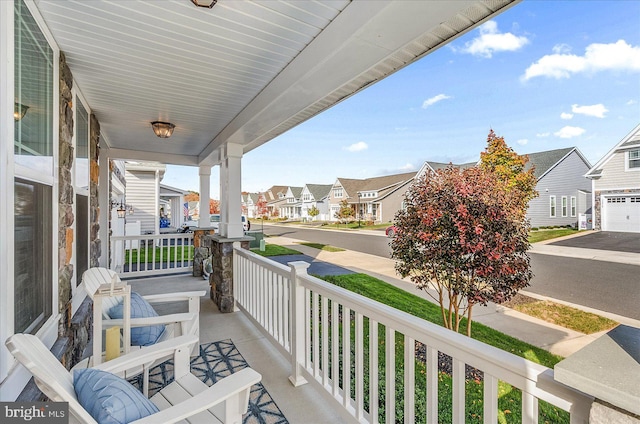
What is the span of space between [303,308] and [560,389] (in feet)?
5.82

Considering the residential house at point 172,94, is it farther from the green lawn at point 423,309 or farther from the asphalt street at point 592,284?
the asphalt street at point 592,284

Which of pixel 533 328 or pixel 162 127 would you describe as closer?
pixel 162 127

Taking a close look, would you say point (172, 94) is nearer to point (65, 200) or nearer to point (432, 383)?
point (65, 200)

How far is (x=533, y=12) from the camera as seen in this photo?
8.62 ft

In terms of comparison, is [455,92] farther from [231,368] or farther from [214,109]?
[231,368]

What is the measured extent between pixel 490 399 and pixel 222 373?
221cm

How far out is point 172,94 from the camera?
3.23 m

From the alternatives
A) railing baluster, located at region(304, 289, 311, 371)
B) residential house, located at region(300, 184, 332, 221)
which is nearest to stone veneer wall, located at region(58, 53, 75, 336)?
railing baluster, located at region(304, 289, 311, 371)

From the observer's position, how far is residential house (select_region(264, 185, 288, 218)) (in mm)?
44844

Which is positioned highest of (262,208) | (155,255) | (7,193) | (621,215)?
(262,208)

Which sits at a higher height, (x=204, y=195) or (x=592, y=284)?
(x=204, y=195)

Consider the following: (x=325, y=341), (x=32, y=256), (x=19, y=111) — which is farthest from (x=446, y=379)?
(x=19, y=111)

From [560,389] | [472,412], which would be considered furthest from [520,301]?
[560,389]

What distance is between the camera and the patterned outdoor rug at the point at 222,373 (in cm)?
208
